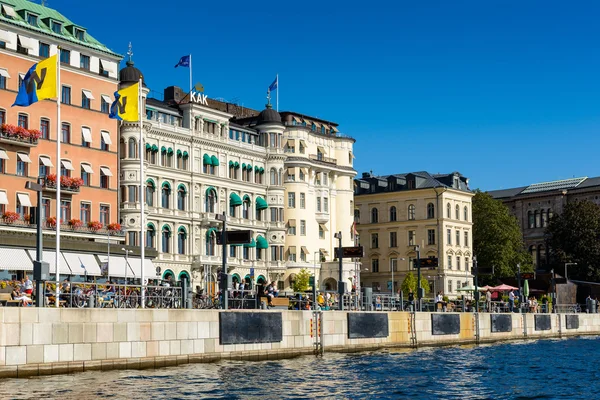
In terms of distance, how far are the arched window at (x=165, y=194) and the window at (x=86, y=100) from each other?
14.6 metres

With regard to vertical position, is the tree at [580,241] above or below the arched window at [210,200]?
below

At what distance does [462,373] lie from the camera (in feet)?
134

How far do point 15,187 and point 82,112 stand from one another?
344 inches

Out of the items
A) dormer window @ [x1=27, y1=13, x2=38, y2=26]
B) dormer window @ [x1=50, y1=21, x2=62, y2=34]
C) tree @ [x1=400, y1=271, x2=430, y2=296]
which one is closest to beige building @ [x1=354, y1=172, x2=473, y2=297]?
tree @ [x1=400, y1=271, x2=430, y2=296]

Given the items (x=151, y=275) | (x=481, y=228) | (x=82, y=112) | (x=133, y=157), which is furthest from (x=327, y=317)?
(x=481, y=228)

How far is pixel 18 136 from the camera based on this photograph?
233 feet

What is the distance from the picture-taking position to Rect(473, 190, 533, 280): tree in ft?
419

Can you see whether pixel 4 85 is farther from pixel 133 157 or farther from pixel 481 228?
pixel 481 228

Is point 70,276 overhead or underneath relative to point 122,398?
overhead

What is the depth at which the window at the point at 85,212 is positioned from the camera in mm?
76062

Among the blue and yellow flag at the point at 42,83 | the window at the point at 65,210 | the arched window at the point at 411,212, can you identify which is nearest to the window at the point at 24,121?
the window at the point at 65,210

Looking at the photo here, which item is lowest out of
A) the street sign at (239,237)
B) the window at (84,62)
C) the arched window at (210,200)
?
the street sign at (239,237)

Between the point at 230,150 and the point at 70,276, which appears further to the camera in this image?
the point at 230,150

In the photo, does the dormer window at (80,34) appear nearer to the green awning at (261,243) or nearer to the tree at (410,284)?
the green awning at (261,243)
